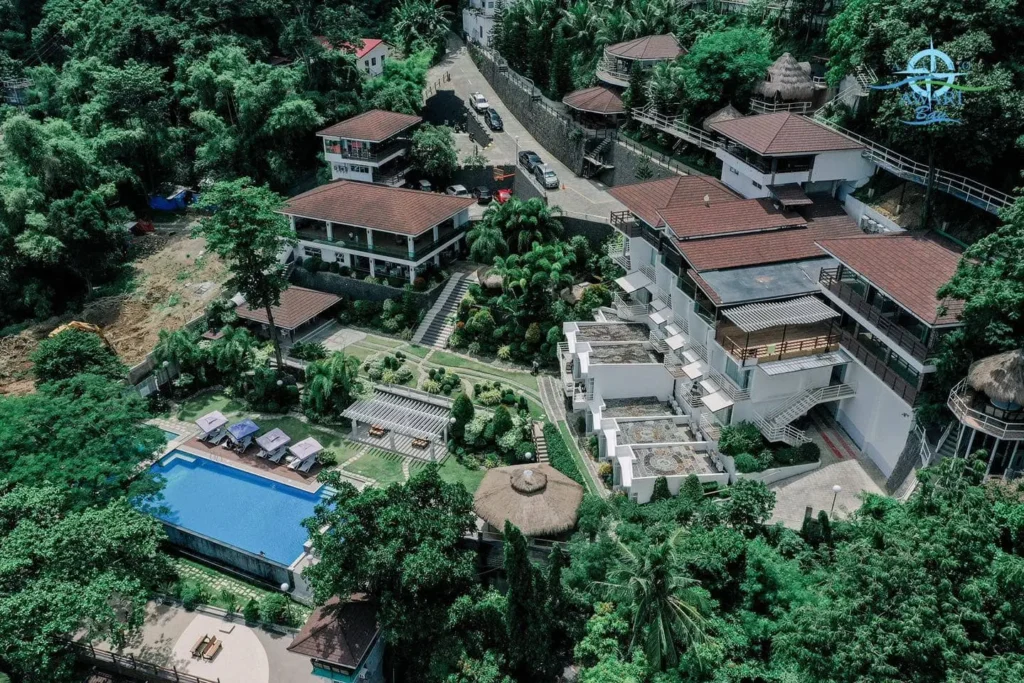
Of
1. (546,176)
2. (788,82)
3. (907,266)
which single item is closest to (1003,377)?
(907,266)

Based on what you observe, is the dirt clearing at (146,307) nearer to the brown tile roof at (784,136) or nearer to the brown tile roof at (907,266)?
the brown tile roof at (784,136)

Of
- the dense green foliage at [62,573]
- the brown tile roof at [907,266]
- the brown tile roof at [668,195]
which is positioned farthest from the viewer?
the brown tile roof at [668,195]

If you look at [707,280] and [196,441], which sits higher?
[707,280]

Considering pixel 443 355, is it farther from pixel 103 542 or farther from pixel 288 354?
pixel 103 542

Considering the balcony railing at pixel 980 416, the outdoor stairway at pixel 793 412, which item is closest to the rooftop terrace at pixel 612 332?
the outdoor stairway at pixel 793 412

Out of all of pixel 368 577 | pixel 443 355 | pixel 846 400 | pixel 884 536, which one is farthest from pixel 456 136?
pixel 884 536

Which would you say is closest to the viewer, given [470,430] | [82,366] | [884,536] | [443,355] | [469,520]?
[884,536]

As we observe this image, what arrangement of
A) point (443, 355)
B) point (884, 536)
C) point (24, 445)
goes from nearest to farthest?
point (884, 536), point (24, 445), point (443, 355)
